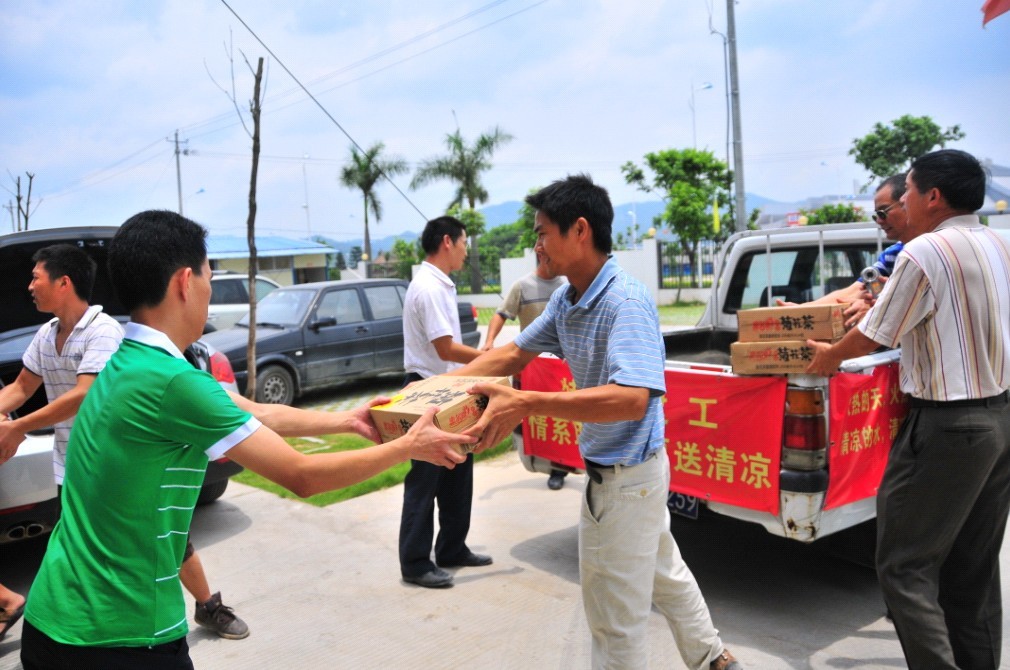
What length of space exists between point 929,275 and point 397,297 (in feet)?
29.4

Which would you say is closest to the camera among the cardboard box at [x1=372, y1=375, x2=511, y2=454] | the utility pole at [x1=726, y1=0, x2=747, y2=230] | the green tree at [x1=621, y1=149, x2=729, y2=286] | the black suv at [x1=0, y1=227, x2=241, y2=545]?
the cardboard box at [x1=372, y1=375, x2=511, y2=454]

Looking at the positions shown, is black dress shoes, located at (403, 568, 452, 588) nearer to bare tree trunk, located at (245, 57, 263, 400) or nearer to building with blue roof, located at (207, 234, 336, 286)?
bare tree trunk, located at (245, 57, 263, 400)

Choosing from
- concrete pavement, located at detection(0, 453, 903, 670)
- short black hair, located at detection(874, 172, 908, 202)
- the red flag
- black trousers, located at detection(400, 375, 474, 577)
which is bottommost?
concrete pavement, located at detection(0, 453, 903, 670)

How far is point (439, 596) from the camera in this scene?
407 centimetres

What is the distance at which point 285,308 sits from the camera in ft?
33.6

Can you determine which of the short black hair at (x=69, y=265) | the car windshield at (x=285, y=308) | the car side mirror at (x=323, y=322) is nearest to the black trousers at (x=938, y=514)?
the short black hair at (x=69, y=265)

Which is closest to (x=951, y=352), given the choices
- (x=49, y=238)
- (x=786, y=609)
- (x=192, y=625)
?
(x=786, y=609)

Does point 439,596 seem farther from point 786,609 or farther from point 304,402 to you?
point 304,402

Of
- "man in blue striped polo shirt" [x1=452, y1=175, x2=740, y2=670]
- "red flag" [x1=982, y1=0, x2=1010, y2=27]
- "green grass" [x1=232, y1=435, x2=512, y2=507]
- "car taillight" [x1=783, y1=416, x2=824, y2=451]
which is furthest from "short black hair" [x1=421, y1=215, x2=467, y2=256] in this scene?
"red flag" [x1=982, y1=0, x2=1010, y2=27]

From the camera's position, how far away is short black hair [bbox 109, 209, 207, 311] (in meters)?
1.82

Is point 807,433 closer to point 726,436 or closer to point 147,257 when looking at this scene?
point 726,436

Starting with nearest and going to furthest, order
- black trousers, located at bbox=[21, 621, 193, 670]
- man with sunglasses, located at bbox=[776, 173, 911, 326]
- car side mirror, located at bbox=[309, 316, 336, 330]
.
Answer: black trousers, located at bbox=[21, 621, 193, 670] → man with sunglasses, located at bbox=[776, 173, 911, 326] → car side mirror, located at bbox=[309, 316, 336, 330]

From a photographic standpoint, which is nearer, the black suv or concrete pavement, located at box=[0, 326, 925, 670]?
concrete pavement, located at box=[0, 326, 925, 670]

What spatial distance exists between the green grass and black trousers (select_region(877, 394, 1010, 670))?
122 inches
